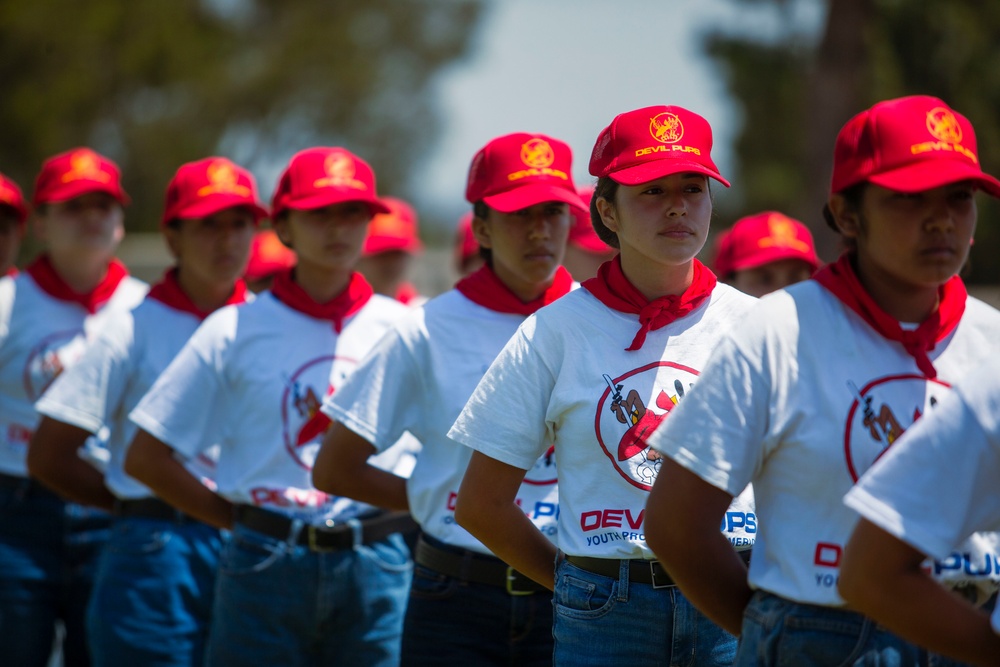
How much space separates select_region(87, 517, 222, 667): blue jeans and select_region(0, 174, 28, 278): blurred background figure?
2644mm

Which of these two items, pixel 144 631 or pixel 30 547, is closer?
pixel 144 631

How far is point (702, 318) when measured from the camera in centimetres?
345

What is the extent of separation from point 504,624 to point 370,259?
5184mm

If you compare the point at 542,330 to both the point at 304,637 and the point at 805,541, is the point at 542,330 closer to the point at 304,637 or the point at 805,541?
the point at 805,541

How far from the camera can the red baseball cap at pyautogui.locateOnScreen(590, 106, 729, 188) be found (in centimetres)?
324

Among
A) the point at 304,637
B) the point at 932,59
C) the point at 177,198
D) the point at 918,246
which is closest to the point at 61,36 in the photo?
the point at 932,59

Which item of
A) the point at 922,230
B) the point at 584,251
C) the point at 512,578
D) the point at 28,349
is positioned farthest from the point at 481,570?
the point at 28,349

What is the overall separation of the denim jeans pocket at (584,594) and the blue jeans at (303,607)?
1453 millimetres

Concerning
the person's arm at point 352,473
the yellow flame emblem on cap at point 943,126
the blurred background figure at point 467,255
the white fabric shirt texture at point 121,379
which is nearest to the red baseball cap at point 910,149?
the yellow flame emblem on cap at point 943,126

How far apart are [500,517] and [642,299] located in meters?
0.68

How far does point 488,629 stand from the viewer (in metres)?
3.87

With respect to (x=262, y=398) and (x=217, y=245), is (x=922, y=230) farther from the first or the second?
(x=217, y=245)

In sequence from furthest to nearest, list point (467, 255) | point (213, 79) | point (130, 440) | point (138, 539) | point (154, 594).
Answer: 1. point (213, 79)
2. point (467, 255)
3. point (130, 440)
4. point (138, 539)
5. point (154, 594)

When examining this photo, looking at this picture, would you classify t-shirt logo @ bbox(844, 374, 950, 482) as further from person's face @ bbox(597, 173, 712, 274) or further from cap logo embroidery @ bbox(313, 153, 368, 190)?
cap logo embroidery @ bbox(313, 153, 368, 190)
